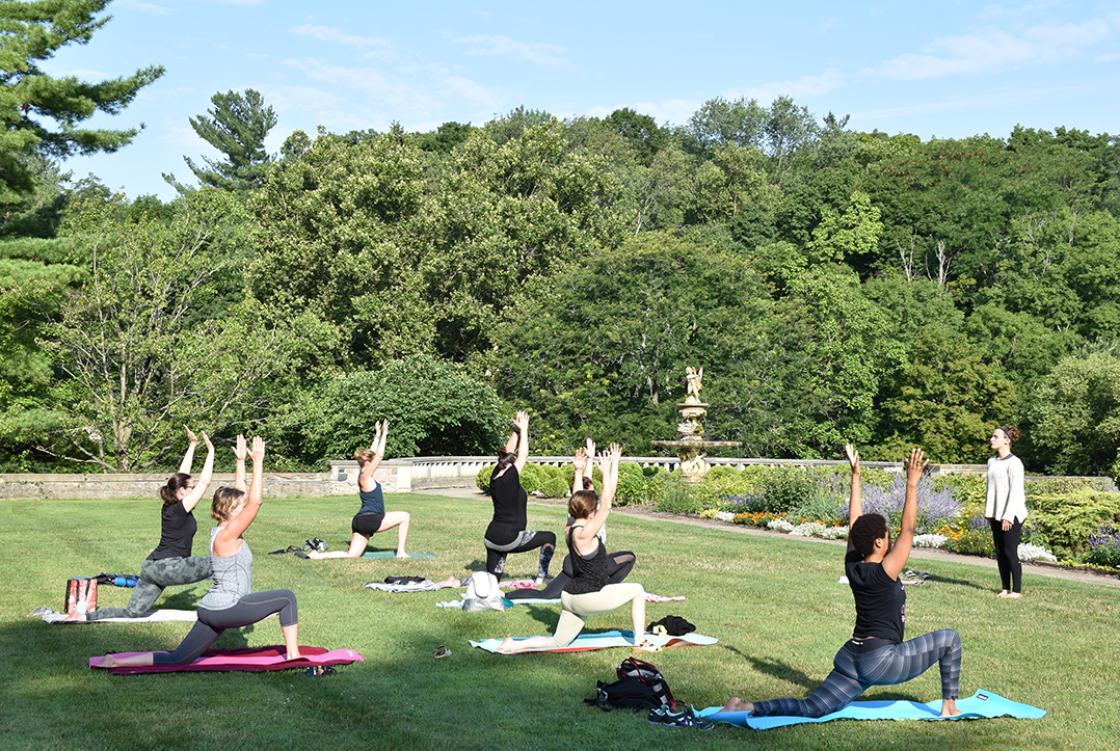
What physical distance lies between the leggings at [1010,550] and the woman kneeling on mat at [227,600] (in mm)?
9201

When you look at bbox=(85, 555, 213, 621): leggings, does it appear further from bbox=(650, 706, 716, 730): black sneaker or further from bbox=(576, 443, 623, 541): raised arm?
bbox=(650, 706, 716, 730): black sneaker

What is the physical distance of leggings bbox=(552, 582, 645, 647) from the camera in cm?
1057

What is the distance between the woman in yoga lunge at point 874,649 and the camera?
8211 mm

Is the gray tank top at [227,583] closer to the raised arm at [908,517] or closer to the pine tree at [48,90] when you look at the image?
the raised arm at [908,517]

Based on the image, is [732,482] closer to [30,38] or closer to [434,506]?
[434,506]

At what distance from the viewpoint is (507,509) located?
1467 cm

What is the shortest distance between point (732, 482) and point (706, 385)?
59.2 feet

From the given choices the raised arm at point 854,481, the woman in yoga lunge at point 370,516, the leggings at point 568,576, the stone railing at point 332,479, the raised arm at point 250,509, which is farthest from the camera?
the stone railing at point 332,479

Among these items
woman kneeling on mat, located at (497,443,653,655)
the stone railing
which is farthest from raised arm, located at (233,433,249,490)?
the stone railing

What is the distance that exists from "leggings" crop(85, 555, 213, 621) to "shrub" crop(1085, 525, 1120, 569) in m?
13.8

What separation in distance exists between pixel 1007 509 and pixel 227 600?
9.87 metres

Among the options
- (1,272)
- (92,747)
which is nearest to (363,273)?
(1,272)

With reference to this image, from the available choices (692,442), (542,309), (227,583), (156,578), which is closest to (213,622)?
(227,583)

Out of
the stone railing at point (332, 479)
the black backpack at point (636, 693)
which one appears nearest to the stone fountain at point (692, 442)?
the stone railing at point (332, 479)
